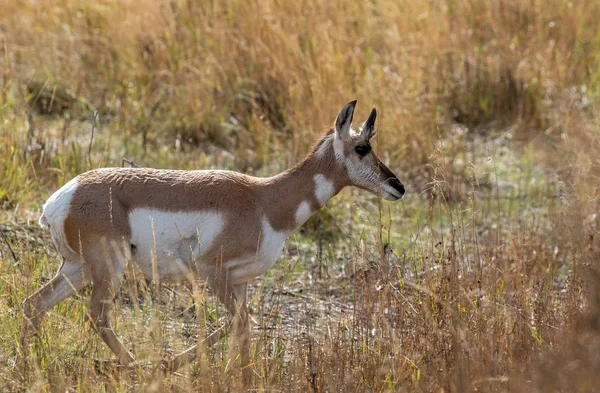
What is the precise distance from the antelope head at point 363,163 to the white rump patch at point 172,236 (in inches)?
32.5

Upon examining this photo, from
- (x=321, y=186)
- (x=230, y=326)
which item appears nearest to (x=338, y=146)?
(x=321, y=186)

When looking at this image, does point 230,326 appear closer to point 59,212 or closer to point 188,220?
point 188,220

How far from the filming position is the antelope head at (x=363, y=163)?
19.6 feet

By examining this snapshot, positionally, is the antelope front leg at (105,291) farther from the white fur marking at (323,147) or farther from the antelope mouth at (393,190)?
the antelope mouth at (393,190)

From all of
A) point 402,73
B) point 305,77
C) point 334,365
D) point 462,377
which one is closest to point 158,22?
point 305,77

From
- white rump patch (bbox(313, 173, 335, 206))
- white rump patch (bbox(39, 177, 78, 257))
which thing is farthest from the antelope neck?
white rump patch (bbox(39, 177, 78, 257))

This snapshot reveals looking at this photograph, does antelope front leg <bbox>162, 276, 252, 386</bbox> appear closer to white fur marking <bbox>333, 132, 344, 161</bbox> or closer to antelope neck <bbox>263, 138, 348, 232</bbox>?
antelope neck <bbox>263, 138, 348, 232</bbox>

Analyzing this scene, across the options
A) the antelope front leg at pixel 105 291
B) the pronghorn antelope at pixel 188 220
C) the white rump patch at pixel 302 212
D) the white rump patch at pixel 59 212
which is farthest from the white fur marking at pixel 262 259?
the white rump patch at pixel 59 212

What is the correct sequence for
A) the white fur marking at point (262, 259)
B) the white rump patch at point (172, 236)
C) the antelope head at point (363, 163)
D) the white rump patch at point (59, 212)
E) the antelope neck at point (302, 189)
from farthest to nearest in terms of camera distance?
the antelope head at point (363, 163) → the antelope neck at point (302, 189) → the white fur marking at point (262, 259) → the white rump patch at point (172, 236) → the white rump patch at point (59, 212)

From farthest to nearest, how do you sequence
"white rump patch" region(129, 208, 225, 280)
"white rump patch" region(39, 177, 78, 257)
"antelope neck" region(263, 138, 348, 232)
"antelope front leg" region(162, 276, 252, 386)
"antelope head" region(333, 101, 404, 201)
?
"antelope head" region(333, 101, 404, 201), "antelope neck" region(263, 138, 348, 232), "white rump patch" region(129, 208, 225, 280), "white rump patch" region(39, 177, 78, 257), "antelope front leg" region(162, 276, 252, 386)

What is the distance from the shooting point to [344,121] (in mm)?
5953

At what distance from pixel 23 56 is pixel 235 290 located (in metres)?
6.24

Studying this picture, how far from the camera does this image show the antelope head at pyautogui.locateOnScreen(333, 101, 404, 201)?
5.98 metres

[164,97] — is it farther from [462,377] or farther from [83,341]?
[462,377]
